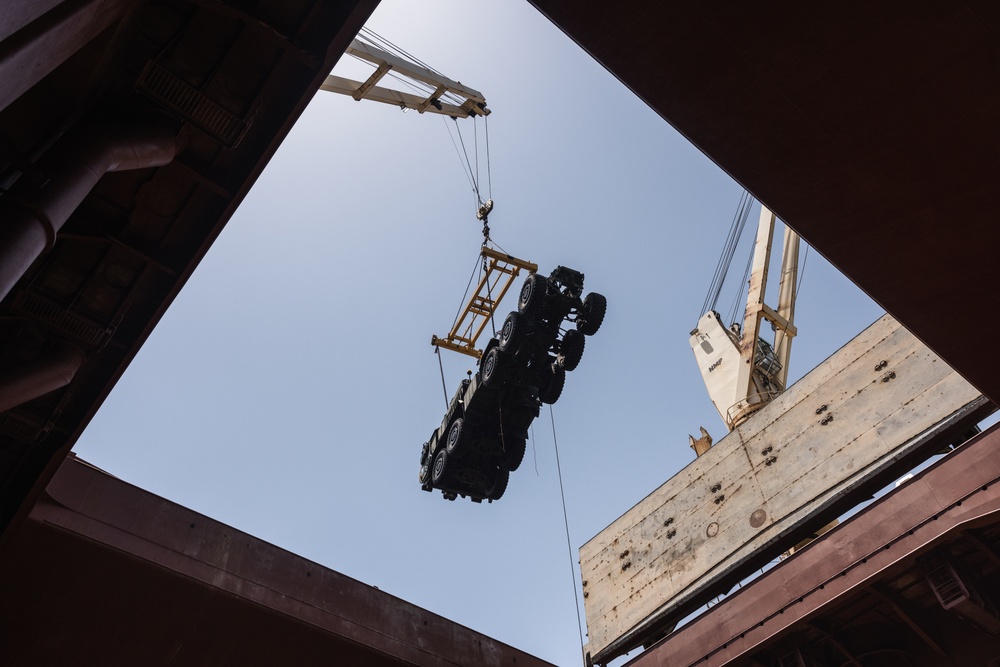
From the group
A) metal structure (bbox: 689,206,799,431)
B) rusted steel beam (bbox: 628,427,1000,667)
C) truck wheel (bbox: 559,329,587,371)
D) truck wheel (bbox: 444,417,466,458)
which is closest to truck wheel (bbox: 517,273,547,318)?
truck wheel (bbox: 559,329,587,371)

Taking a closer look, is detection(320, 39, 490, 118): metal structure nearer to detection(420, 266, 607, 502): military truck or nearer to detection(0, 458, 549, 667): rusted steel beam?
detection(420, 266, 607, 502): military truck

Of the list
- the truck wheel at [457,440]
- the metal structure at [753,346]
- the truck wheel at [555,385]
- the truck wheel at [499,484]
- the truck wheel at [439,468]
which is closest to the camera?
the truck wheel at [555,385]

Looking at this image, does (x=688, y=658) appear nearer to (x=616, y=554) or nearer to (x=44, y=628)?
(x=616, y=554)

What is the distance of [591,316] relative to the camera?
16703 mm

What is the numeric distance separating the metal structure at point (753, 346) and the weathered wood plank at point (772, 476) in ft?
23.5

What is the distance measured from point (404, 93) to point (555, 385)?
14.9 meters

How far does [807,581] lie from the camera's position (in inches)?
Answer: 417

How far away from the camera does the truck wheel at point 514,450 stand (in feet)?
58.3

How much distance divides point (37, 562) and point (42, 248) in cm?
513

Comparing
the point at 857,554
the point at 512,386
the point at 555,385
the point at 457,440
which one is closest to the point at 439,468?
the point at 457,440

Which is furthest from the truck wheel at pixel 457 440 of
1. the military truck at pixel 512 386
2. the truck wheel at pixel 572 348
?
the truck wheel at pixel 572 348

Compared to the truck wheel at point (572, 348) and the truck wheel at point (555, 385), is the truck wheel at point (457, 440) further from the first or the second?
the truck wheel at point (572, 348)

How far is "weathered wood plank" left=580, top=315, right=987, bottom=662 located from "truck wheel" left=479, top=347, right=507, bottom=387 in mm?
4647

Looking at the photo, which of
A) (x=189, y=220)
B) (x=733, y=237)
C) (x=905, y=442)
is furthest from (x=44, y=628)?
(x=733, y=237)
